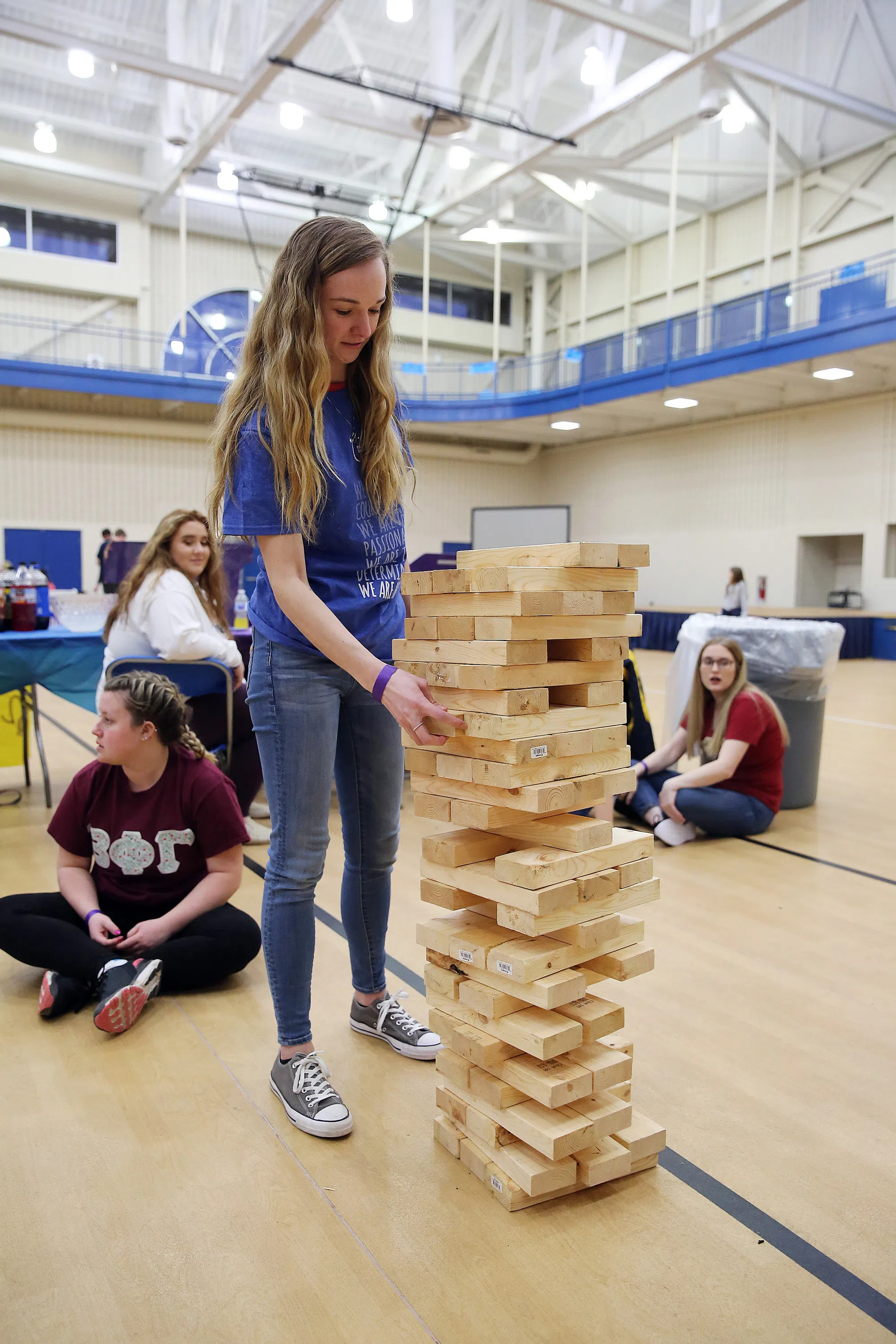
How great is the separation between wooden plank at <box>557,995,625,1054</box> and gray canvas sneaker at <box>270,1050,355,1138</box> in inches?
20.1

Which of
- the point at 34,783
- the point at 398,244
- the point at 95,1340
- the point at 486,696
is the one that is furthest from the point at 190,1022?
the point at 398,244

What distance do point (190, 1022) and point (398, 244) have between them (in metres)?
20.3

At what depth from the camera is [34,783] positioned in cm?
507

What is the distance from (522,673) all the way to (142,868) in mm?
1453

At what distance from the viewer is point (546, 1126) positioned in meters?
1.59

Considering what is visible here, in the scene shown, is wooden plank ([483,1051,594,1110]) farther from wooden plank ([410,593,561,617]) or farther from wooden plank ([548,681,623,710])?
wooden plank ([410,593,561,617])

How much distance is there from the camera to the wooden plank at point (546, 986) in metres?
1.58

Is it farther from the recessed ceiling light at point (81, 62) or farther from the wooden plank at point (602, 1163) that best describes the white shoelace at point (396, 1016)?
the recessed ceiling light at point (81, 62)

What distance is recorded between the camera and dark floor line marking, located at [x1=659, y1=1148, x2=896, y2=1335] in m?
1.41

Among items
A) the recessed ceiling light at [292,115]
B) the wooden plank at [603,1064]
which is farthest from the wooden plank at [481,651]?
the recessed ceiling light at [292,115]

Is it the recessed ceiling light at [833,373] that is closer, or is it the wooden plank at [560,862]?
the wooden plank at [560,862]

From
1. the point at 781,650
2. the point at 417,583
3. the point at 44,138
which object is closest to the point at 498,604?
the point at 417,583

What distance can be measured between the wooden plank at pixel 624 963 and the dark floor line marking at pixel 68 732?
445cm

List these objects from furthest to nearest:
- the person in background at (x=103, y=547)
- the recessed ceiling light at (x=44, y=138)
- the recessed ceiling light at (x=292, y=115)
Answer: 1. the recessed ceiling light at (x=44, y=138)
2. the person in background at (x=103, y=547)
3. the recessed ceiling light at (x=292, y=115)
